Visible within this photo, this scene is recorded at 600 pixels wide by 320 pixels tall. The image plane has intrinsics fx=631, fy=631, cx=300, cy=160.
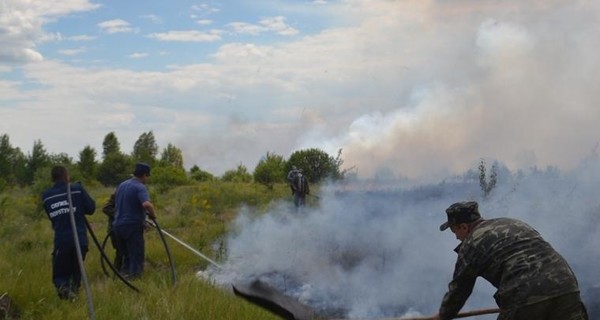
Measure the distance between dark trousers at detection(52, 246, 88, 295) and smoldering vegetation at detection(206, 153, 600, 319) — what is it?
8.14 ft

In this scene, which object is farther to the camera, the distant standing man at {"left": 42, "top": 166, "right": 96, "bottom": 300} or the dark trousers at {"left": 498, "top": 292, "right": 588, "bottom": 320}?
the distant standing man at {"left": 42, "top": 166, "right": 96, "bottom": 300}

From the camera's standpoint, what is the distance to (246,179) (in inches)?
1262

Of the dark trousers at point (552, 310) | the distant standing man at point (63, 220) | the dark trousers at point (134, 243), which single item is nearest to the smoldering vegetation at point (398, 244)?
the dark trousers at point (134, 243)

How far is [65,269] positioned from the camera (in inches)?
284

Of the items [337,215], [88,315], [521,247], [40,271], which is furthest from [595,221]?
[40,271]

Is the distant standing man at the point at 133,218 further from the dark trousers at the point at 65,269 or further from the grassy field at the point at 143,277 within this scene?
the dark trousers at the point at 65,269

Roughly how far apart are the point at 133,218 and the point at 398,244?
4.58 meters

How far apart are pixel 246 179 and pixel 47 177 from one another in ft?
43.1

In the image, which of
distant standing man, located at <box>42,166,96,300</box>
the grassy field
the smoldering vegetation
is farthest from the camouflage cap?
distant standing man, located at <box>42,166,96,300</box>

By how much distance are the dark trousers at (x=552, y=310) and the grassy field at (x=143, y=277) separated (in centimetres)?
286

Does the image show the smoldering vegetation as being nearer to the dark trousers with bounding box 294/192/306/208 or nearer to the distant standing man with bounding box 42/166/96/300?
the dark trousers with bounding box 294/192/306/208

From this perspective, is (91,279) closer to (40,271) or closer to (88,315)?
(40,271)

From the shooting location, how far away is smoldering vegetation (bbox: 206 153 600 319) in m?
8.54

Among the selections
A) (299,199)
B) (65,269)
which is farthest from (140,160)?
(65,269)
